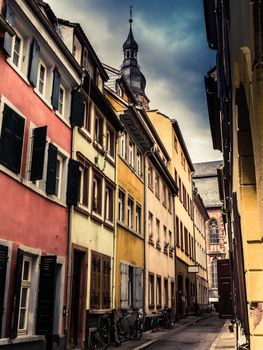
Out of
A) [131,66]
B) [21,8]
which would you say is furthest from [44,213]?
[131,66]

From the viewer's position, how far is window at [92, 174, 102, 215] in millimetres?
17178

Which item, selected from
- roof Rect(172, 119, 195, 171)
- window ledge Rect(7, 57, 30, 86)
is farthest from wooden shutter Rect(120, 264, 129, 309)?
roof Rect(172, 119, 195, 171)

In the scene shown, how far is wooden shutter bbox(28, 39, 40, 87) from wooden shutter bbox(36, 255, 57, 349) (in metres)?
4.78

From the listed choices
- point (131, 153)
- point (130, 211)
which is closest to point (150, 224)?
point (130, 211)

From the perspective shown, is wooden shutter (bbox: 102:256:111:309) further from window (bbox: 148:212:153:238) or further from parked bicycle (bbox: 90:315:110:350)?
window (bbox: 148:212:153:238)

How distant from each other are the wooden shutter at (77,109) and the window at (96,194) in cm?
272

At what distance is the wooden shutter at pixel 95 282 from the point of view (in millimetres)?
16156

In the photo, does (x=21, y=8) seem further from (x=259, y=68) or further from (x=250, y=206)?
(x=259, y=68)

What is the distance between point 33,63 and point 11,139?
2.65m

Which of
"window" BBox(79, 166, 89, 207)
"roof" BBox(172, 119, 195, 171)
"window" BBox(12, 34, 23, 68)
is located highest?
"roof" BBox(172, 119, 195, 171)

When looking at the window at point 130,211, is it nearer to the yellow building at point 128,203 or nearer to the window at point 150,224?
the yellow building at point 128,203

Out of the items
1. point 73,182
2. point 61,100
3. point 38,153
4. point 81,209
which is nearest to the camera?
point 38,153

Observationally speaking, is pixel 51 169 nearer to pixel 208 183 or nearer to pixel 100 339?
pixel 100 339

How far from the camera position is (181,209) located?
39.3m
